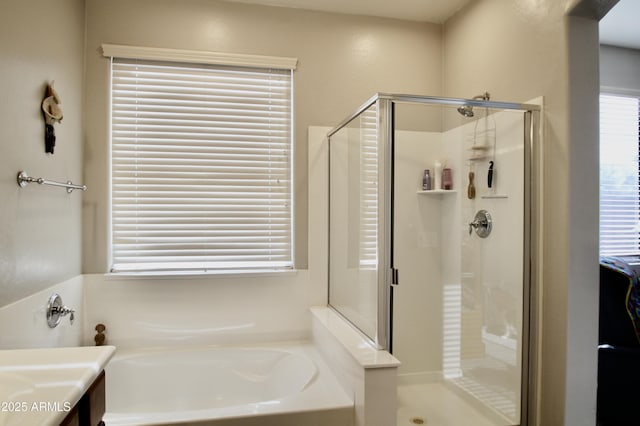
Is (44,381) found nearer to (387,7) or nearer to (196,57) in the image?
(196,57)

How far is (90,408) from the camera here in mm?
1120

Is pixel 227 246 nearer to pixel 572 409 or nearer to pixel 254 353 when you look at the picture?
pixel 254 353

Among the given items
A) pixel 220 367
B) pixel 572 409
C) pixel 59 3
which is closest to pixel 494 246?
pixel 572 409

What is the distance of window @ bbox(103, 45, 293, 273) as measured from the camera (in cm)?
258

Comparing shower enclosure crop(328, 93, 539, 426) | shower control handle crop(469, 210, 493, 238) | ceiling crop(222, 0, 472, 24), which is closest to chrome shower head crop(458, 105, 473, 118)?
shower enclosure crop(328, 93, 539, 426)

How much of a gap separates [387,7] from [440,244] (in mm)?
1619

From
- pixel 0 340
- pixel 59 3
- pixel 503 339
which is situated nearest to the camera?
pixel 0 340

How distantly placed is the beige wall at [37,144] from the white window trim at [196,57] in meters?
0.21

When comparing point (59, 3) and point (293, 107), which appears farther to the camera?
point (293, 107)

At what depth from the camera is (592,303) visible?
1.90 meters

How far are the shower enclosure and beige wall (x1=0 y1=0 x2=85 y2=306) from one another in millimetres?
1538

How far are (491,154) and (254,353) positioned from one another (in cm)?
184

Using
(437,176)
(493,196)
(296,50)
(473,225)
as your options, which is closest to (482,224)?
(473,225)

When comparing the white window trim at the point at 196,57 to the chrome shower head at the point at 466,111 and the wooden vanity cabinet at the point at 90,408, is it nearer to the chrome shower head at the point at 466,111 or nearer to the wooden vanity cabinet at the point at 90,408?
the chrome shower head at the point at 466,111
